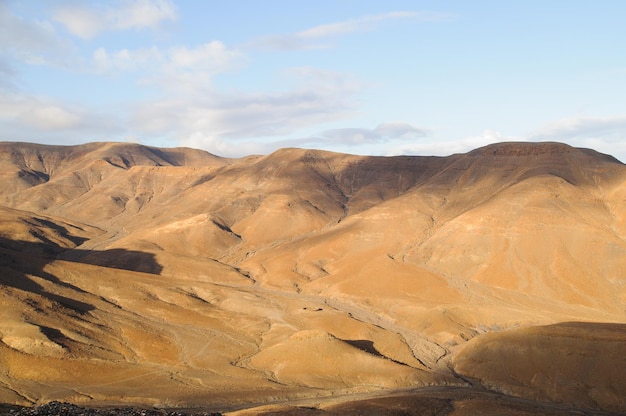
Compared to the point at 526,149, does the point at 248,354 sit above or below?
below

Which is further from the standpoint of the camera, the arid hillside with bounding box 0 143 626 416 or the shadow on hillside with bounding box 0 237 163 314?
the shadow on hillside with bounding box 0 237 163 314

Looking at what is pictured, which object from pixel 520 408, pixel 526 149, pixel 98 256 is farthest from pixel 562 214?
pixel 98 256

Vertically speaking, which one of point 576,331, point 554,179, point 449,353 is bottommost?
point 449,353

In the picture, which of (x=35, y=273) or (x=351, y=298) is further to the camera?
(x=351, y=298)

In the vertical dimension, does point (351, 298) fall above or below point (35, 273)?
below

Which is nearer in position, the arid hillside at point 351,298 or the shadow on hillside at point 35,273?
the arid hillside at point 351,298

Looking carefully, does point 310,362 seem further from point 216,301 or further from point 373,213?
point 373,213

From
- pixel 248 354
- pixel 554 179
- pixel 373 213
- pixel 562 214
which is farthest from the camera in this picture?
pixel 373 213

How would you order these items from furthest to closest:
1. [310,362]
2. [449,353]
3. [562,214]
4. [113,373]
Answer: [562,214] → [449,353] → [310,362] → [113,373]
